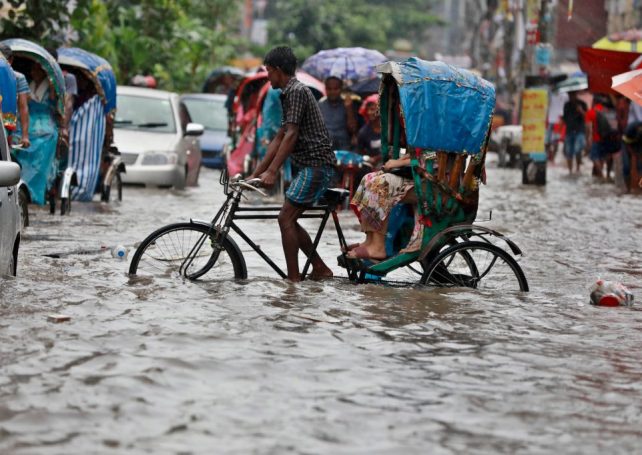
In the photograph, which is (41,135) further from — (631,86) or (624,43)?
(624,43)

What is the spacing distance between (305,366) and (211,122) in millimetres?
23758

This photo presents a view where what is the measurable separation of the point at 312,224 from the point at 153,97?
34.1 feet

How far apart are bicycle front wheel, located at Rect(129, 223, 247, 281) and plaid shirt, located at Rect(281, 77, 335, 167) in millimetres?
801

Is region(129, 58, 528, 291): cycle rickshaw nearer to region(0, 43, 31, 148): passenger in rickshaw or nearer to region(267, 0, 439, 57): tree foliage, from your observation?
region(0, 43, 31, 148): passenger in rickshaw

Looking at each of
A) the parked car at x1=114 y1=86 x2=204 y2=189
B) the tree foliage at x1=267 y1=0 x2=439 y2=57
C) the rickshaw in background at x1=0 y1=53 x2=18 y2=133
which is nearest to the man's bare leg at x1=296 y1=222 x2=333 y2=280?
the rickshaw in background at x1=0 y1=53 x2=18 y2=133

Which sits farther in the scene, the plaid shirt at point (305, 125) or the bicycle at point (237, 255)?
the plaid shirt at point (305, 125)

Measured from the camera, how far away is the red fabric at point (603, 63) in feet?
74.8

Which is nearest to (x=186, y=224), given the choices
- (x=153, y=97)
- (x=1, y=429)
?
A: (x=1, y=429)

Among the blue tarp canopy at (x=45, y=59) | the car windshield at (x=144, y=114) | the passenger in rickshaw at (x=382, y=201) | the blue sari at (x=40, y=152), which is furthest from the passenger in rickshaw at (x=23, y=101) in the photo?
the car windshield at (x=144, y=114)

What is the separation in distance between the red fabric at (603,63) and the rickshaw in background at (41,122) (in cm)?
1028

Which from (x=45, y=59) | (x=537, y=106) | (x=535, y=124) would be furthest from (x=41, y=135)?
(x=537, y=106)

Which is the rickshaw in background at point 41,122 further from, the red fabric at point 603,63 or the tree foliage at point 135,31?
the red fabric at point 603,63

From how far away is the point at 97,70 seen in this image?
17.4 m

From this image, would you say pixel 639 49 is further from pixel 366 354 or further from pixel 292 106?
pixel 366 354
